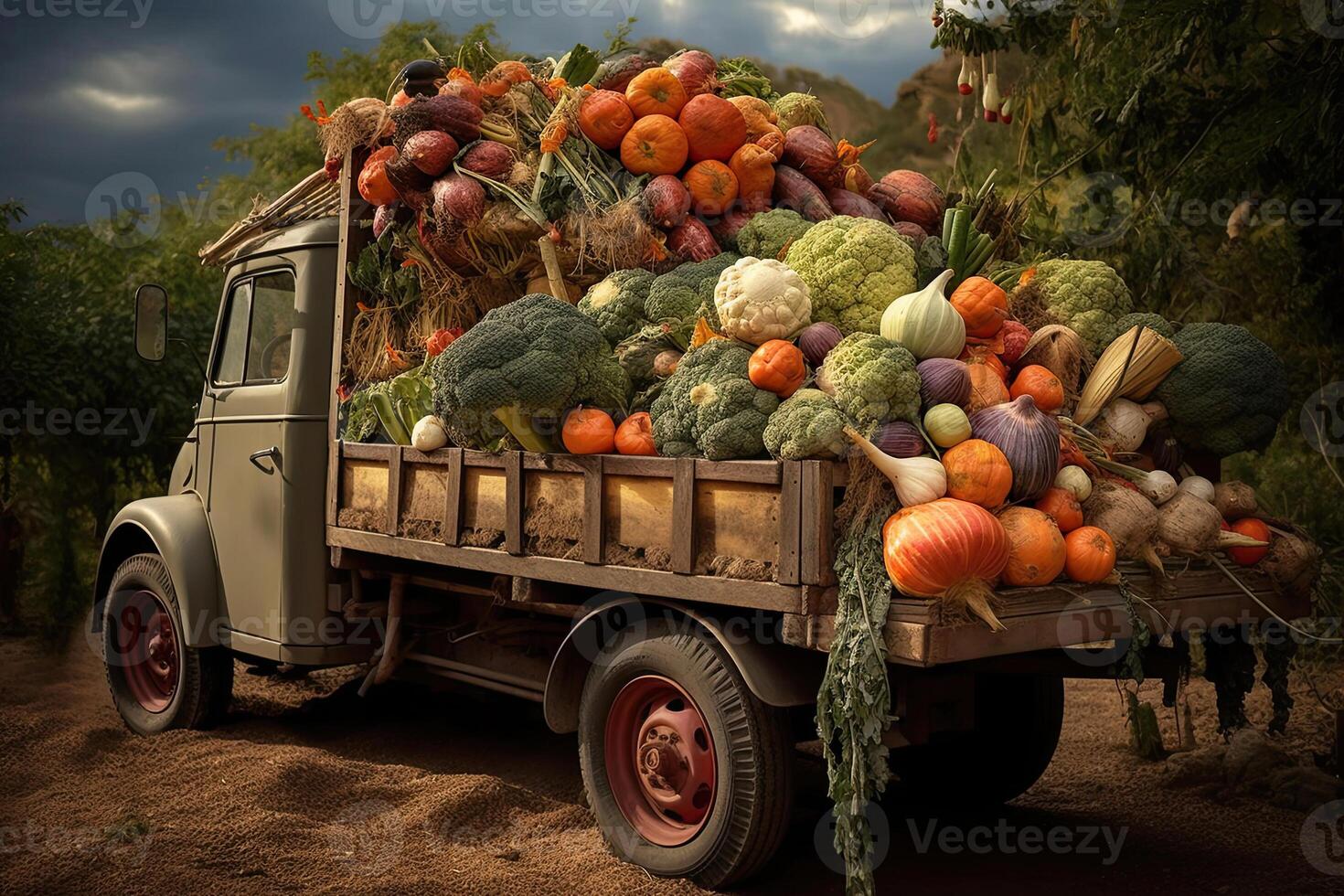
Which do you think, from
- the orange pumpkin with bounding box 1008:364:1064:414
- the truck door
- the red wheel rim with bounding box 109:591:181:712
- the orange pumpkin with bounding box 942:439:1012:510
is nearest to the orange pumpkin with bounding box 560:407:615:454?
the orange pumpkin with bounding box 942:439:1012:510

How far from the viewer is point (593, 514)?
4.16 m

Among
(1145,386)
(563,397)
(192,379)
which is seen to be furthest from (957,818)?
(192,379)

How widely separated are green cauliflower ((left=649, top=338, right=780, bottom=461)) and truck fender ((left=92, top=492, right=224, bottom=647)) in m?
3.18

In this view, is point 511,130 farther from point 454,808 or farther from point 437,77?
point 454,808

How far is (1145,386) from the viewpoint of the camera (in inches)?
171

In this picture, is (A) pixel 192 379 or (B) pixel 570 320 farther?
(A) pixel 192 379

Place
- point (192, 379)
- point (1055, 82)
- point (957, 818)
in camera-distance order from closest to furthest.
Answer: point (957, 818) → point (1055, 82) → point (192, 379)

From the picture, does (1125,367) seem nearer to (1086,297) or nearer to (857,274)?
(1086,297)

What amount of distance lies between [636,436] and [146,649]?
3.82 meters

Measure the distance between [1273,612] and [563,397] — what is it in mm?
2535

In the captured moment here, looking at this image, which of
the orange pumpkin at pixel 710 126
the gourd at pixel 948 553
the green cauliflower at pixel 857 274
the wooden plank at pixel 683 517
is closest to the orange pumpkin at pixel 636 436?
the wooden plank at pixel 683 517

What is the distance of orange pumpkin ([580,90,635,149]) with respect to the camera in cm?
551

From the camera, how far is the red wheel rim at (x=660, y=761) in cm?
406

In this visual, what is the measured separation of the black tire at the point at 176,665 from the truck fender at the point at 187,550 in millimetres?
131
